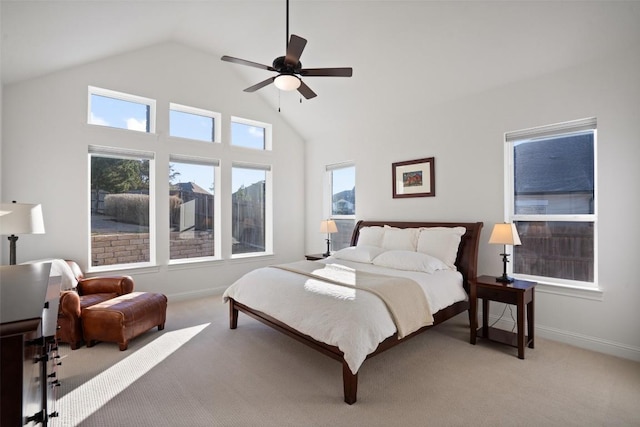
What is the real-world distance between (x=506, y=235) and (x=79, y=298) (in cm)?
458

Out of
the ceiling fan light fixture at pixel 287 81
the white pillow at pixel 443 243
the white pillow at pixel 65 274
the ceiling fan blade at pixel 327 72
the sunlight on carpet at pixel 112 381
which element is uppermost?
the ceiling fan blade at pixel 327 72

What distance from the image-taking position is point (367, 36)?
12.4ft

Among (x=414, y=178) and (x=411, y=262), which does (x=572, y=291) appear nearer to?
(x=411, y=262)

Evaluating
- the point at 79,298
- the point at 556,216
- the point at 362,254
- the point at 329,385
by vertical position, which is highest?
the point at 556,216

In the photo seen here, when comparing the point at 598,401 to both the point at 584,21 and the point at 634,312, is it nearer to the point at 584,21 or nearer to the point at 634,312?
the point at 634,312

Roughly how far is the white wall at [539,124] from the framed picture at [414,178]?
0.09m

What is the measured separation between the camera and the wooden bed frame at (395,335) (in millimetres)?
2246

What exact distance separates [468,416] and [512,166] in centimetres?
286

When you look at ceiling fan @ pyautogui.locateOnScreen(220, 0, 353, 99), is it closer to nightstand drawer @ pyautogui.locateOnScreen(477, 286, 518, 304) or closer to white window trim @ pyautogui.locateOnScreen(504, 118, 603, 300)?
white window trim @ pyautogui.locateOnScreen(504, 118, 603, 300)

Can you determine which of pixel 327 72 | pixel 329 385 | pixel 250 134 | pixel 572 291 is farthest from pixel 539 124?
pixel 250 134

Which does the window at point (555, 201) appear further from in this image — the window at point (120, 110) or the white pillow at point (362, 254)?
the window at point (120, 110)

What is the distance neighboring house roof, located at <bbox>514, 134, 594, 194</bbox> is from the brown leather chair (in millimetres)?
4950

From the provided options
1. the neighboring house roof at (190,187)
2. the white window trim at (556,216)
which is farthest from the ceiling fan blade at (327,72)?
the neighboring house roof at (190,187)

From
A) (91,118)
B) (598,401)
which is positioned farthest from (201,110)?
(598,401)
